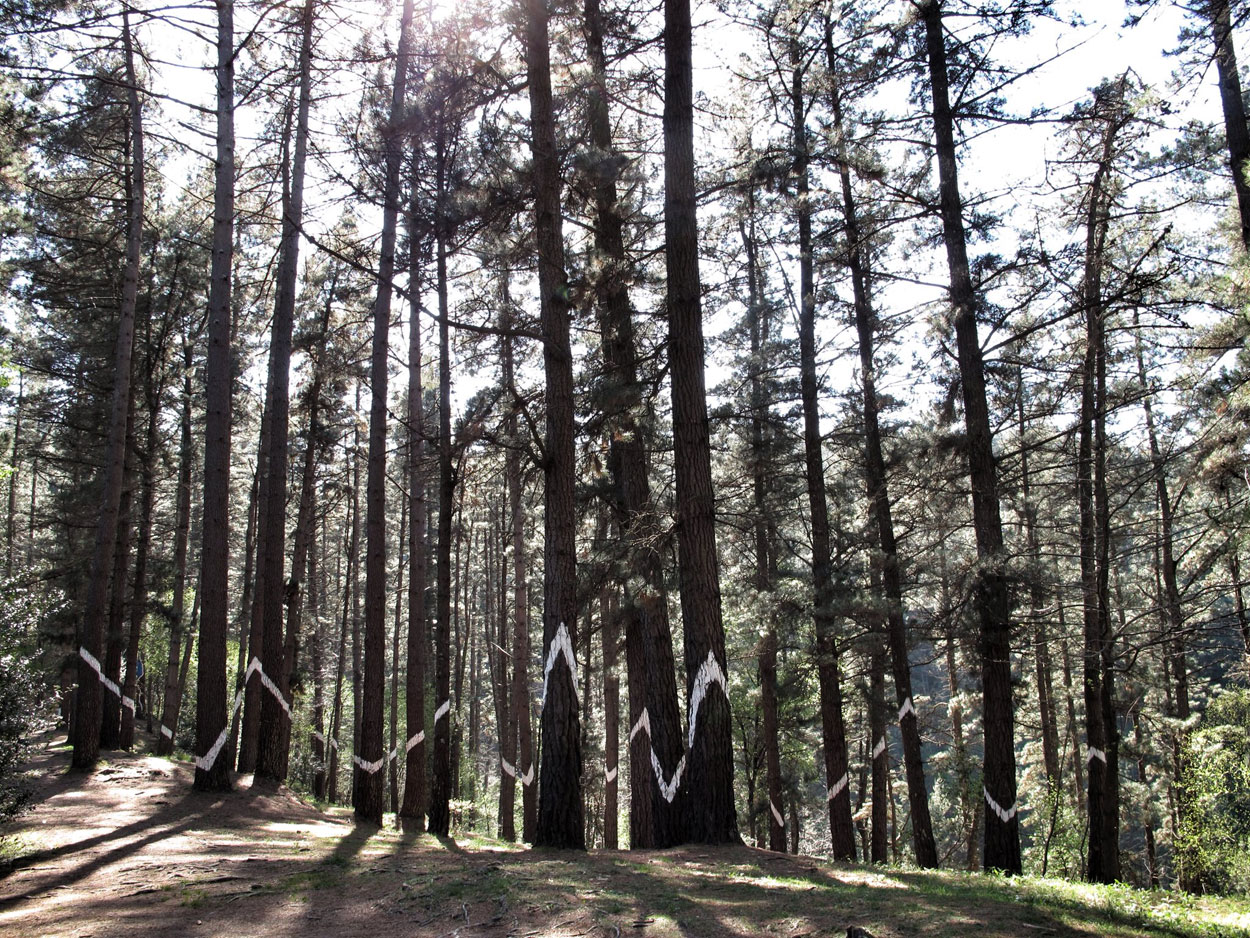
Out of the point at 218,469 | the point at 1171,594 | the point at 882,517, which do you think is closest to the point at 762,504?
the point at 882,517

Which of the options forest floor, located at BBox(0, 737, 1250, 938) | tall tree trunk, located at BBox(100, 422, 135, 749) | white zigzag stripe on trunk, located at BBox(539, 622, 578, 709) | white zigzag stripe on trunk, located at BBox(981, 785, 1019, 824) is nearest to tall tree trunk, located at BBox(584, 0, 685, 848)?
white zigzag stripe on trunk, located at BBox(539, 622, 578, 709)

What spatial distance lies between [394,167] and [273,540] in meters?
6.61

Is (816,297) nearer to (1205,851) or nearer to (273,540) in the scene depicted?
(273,540)

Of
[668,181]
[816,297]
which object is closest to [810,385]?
[816,297]

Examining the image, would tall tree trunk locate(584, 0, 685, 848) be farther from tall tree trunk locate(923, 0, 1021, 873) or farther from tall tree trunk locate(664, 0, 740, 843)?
tall tree trunk locate(923, 0, 1021, 873)

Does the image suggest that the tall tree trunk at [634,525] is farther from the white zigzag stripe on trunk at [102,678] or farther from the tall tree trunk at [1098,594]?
the white zigzag stripe on trunk at [102,678]

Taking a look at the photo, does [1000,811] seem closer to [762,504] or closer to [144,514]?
[762,504]

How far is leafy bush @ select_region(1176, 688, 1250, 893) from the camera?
51.9ft

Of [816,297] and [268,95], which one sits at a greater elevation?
[268,95]

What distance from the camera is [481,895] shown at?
5.45 metres

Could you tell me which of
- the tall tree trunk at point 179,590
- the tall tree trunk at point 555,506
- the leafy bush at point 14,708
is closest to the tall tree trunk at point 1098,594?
the tall tree trunk at point 555,506

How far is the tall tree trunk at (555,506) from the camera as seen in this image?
8.48m

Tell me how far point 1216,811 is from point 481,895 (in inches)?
769

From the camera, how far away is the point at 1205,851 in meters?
15.8
